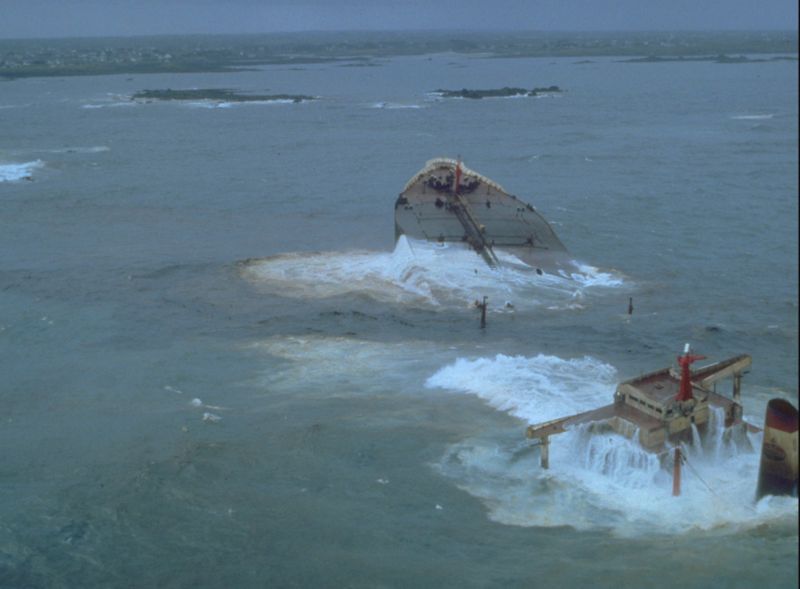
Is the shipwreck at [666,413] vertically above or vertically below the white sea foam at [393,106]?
below

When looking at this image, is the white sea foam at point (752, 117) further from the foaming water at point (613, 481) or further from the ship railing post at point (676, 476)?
the ship railing post at point (676, 476)

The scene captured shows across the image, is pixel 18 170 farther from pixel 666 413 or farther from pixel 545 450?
pixel 666 413

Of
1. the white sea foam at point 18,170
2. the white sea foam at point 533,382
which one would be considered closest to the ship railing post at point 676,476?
the white sea foam at point 533,382

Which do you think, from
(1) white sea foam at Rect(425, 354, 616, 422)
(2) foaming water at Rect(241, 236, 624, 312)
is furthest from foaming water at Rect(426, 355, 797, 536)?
(2) foaming water at Rect(241, 236, 624, 312)

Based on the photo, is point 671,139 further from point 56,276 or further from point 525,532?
point 525,532

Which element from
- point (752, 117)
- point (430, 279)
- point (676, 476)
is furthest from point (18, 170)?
point (752, 117)

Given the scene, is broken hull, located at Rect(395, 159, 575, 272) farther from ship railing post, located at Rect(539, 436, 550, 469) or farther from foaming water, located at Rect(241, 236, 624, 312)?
ship railing post, located at Rect(539, 436, 550, 469)

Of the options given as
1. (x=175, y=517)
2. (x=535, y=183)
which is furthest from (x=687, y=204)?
(x=175, y=517)
